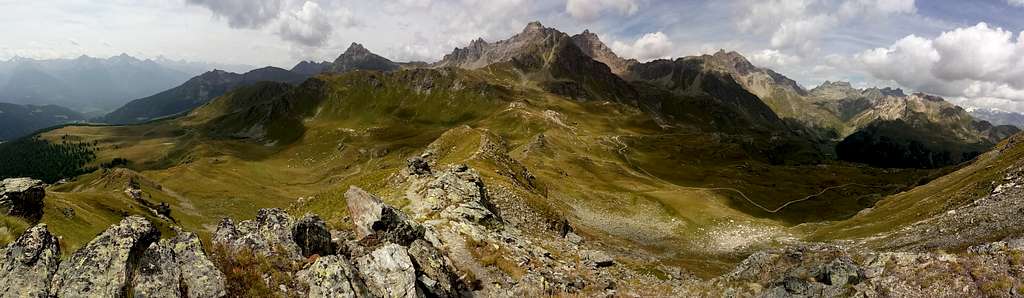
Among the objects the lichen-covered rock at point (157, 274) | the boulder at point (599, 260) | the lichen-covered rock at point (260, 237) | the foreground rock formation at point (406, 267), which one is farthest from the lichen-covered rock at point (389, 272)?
the boulder at point (599, 260)

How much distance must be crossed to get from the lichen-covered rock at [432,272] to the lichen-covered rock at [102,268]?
1097 cm

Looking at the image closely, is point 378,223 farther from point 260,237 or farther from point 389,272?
point 260,237

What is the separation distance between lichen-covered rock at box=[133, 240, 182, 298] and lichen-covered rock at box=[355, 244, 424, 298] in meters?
6.91

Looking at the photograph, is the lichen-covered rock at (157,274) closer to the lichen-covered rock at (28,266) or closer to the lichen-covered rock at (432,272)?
the lichen-covered rock at (28,266)

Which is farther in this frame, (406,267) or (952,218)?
(952,218)

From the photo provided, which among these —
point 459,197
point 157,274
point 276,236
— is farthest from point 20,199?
point 459,197

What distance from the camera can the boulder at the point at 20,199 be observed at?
3209cm

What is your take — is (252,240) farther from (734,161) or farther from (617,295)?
(734,161)

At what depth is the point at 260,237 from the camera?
2002 cm

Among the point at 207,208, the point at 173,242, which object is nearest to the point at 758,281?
the point at 173,242

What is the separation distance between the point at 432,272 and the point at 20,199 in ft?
101

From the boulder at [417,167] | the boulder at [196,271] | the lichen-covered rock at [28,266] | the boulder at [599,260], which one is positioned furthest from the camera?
the boulder at [417,167]

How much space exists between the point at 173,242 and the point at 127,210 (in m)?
110

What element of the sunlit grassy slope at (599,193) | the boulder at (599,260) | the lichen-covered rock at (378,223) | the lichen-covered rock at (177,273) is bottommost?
the sunlit grassy slope at (599,193)
